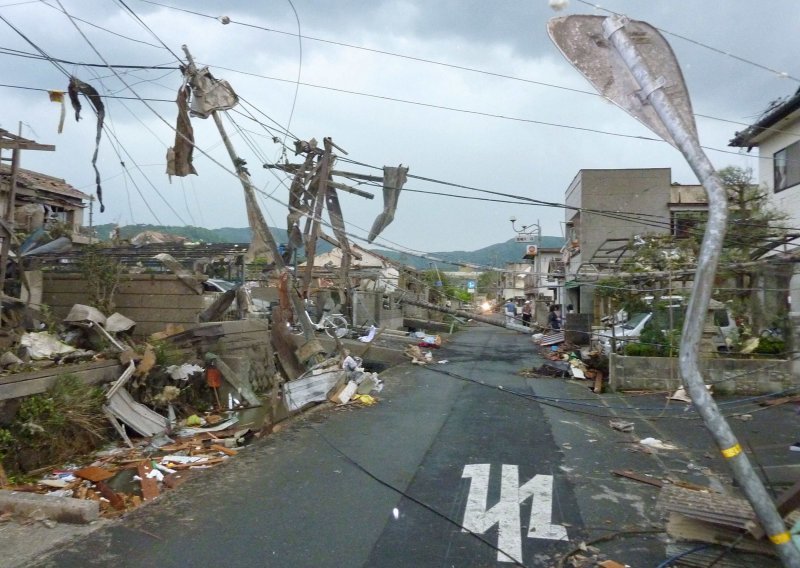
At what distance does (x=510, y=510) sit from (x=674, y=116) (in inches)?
A: 162

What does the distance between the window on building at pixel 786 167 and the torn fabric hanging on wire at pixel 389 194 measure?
35.0 ft

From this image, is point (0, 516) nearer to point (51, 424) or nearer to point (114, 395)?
point (51, 424)

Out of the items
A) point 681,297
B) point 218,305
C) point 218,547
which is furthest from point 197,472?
point 681,297

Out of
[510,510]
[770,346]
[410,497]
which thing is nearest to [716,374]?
[770,346]

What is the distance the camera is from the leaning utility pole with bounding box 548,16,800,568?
3.40m

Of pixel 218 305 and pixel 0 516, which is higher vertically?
pixel 218 305

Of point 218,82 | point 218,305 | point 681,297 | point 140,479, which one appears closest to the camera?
point 140,479

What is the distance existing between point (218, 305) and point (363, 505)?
298 inches

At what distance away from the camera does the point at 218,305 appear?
12969 mm

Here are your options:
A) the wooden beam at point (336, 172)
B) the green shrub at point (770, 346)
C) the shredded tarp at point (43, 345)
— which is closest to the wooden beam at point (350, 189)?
the wooden beam at point (336, 172)

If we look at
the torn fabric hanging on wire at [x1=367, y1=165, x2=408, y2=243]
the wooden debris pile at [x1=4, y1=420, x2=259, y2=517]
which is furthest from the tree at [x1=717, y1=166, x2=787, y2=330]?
the wooden debris pile at [x1=4, y1=420, x2=259, y2=517]

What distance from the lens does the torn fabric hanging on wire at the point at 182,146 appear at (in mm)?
10922

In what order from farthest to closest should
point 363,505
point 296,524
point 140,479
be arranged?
point 140,479 → point 363,505 → point 296,524

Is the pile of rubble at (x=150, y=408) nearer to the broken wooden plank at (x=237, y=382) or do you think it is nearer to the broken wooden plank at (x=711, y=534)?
the broken wooden plank at (x=237, y=382)
